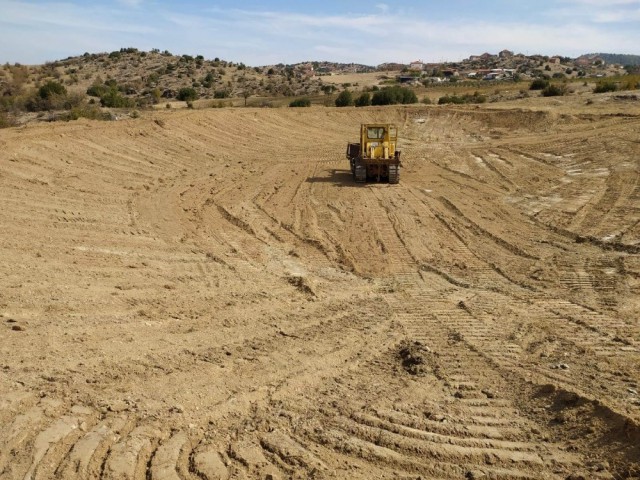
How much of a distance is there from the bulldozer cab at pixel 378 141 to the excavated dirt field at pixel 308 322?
147 centimetres

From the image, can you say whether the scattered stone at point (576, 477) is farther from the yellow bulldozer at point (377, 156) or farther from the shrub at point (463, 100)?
the shrub at point (463, 100)

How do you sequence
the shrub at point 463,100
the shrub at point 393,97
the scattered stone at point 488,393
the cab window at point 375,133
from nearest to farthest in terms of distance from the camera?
1. the scattered stone at point 488,393
2. the cab window at point 375,133
3. the shrub at point 463,100
4. the shrub at point 393,97

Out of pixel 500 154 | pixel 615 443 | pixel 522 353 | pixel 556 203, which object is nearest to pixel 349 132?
pixel 500 154

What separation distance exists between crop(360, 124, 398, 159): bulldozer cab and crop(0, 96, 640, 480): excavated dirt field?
4.83 feet

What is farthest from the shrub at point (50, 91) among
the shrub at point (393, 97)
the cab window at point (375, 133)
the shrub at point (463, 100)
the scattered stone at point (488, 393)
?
the scattered stone at point (488, 393)

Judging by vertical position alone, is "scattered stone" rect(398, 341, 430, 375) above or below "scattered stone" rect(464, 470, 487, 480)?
below

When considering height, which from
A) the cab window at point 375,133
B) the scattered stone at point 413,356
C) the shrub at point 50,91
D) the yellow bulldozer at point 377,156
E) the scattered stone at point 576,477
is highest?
the shrub at point 50,91

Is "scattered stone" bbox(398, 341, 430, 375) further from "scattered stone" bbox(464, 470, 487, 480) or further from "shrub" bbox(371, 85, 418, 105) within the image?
"shrub" bbox(371, 85, 418, 105)

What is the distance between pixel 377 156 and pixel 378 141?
60cm

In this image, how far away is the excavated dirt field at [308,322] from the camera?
5855mm

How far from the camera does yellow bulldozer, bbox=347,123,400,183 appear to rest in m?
20.6

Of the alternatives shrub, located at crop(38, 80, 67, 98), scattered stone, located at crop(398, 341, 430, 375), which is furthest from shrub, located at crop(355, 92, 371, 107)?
scattered stone, located at crop(398, 341, 430, 375)

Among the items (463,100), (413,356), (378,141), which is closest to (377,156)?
(378,141)

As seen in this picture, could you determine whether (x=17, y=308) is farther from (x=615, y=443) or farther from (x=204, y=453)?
(x=615, y=443)
